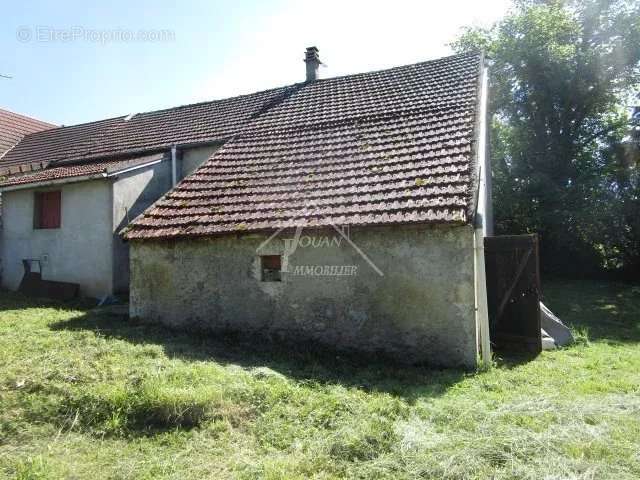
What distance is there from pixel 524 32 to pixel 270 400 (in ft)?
70.6

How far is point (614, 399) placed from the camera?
17.0ft

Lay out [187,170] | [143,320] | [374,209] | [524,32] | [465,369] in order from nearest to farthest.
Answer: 1. [465,369]
2. [374,209]
3. [143,320]
4. [187,170]
5. [524,32]

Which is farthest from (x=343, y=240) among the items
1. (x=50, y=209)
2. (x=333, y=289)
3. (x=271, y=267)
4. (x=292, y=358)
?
(x=50, y=209)

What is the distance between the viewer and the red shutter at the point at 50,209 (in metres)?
11.9

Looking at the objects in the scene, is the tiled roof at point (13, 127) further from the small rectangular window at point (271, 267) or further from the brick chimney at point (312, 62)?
the small rectangular window at point (271, 267)

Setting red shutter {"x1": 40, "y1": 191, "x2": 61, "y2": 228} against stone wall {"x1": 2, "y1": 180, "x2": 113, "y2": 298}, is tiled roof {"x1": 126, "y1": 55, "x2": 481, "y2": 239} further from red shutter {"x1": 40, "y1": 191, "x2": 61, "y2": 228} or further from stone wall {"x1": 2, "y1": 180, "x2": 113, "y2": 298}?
red shutter {"x1": 40, "y1": 191, "x2": 61, "y2": 228}

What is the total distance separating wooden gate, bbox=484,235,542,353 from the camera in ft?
25.4

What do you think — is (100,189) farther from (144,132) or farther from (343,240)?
(343,240)

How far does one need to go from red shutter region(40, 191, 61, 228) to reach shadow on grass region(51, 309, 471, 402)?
484 centimetres

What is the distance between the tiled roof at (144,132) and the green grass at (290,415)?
782cm

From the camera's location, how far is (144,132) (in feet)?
48.2

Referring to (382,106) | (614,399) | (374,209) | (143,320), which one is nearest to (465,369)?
(614,399)

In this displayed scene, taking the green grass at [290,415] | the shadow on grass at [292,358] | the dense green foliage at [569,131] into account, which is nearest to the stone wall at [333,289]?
the shadow on grass at [292,358]

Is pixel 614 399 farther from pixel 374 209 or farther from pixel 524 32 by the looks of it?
pixel 524 32
